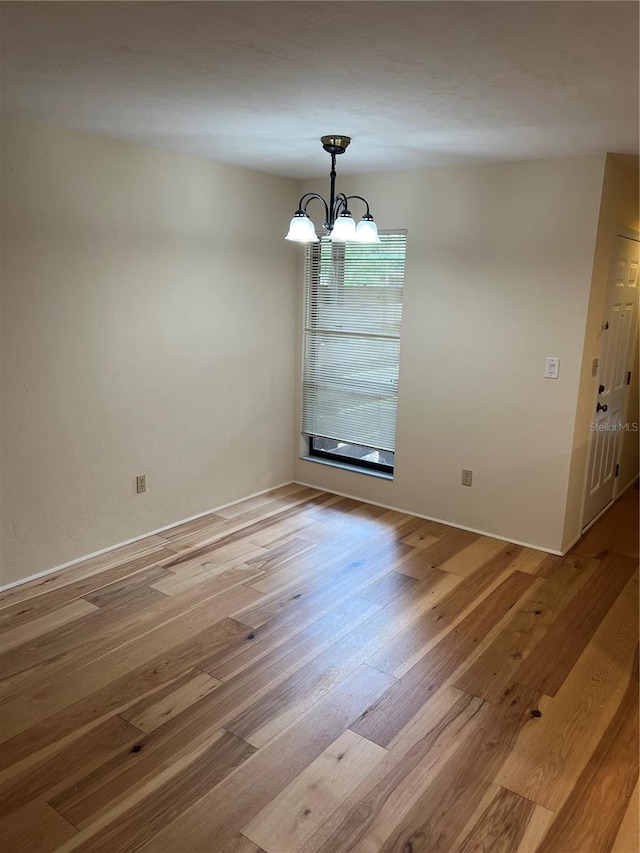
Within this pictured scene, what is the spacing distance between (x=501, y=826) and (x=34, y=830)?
141 cm

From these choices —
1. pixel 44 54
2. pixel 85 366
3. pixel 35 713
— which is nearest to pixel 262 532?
pixel 85 366

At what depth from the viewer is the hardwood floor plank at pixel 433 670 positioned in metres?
2.34

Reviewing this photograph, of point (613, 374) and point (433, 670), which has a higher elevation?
point (613, 374)

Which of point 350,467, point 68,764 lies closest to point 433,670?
point 68,764

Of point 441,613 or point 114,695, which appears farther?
point 441,613

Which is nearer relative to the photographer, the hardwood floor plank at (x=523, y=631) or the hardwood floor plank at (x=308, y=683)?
the hardwood floor plank at (x=308, y=683)

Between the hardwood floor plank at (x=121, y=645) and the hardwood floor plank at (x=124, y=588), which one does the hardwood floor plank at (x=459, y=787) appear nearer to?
the hardwood floor plank at (x=121, y=645)

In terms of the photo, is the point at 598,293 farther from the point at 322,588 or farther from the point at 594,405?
the point at 322,588

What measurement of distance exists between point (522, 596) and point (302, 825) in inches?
73.0

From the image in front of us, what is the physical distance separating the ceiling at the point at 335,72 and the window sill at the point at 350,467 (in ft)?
7.34

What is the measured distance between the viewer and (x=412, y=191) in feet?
13.3

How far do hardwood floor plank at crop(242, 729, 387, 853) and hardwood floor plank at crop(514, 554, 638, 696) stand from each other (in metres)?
0.83

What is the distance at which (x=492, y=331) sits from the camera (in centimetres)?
386

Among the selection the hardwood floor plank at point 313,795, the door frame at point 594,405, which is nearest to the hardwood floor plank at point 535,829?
the hardwood floor plank at point 313,795
